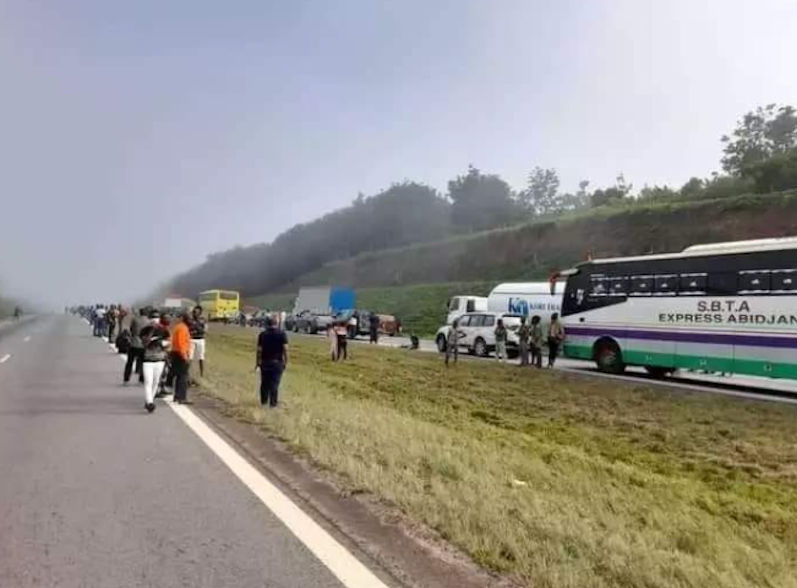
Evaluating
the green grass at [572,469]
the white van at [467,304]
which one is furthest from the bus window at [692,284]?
the white van at [467,304]

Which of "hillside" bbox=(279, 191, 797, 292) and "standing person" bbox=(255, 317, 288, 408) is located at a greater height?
"hillside" bbox=(279, 191, 797, 292)

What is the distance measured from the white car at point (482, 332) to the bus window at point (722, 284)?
10857 millimetres

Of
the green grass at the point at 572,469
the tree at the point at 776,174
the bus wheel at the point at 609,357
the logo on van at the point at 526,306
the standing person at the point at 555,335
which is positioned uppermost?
the tree at the point at 776,174

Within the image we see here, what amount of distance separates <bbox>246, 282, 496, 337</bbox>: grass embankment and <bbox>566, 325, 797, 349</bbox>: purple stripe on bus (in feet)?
97.1

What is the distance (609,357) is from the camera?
25.9 metres

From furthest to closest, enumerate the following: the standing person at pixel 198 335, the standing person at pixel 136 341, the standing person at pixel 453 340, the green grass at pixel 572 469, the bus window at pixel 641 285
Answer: the standing person at pixel 453 340
the bus window at pixel 641 285
the standing person at pixel 198 335
the standing person at pixel 136 341
the green grass at pixel 572 469

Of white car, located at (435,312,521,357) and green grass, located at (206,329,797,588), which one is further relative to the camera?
white car, located at (435,312,521,357)

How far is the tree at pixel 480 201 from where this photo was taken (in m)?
110

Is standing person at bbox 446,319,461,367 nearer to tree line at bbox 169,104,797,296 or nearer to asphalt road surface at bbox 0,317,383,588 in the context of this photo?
asphalt road surface at bbox 0,317,383,588

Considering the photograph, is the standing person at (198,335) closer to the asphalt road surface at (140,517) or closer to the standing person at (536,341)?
the asphalt road surface at (140,517)

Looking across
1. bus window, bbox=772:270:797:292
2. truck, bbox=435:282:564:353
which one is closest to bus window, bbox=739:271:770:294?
bus window, bbox=772:270:797:292

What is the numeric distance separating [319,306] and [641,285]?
133 ft

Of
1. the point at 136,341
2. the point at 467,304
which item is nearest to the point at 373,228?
the point at 467,304

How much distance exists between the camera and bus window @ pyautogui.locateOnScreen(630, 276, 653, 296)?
24625 mm
